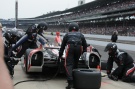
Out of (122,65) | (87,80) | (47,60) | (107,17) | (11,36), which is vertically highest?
(107,17)

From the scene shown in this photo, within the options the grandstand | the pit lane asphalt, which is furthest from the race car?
the grandstand

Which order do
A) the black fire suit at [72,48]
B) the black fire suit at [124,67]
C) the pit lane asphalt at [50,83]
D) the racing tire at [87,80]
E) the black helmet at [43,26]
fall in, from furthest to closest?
the black helmet at [43,26] → the black fire suit at [124,67] → the black fire suit at [72,48] → the pit lane asphalt at [50,83] → the racing tire at [87,80]

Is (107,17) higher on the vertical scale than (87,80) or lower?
higher

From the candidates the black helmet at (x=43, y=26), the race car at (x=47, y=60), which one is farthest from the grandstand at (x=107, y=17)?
the race car at (x=47, y=60)

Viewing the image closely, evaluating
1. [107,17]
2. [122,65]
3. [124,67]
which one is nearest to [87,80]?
→ [122,65]

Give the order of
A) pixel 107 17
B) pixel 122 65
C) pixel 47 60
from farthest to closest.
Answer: pixel 107 17 → pixel 122 65 → pixel 47 60

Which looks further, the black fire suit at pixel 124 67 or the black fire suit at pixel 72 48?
the black fire suit at pixel 124 67

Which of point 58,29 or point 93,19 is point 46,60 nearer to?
point 93,19

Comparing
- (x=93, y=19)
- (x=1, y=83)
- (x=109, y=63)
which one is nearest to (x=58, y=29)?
(x=93, y=19)

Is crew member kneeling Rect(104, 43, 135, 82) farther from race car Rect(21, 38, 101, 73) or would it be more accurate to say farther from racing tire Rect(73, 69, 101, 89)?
racing tire Rect(73, 69, 101, 89)

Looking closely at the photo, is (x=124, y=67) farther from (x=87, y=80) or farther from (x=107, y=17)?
A: (x=107, y=17)

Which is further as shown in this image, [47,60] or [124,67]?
[124,67]

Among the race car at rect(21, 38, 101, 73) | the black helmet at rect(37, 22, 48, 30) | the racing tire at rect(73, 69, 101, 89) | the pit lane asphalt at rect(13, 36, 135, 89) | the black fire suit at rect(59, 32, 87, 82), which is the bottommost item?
the pit lane asphalt at rect(13, 36, 135, 89)

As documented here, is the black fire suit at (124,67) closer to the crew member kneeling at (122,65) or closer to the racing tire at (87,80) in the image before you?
the crew member kneeling at (122,65)
